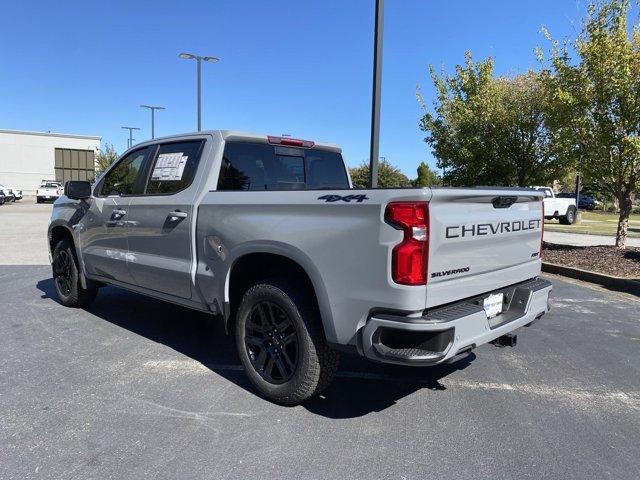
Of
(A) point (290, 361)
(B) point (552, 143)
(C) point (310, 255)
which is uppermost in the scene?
(B) point (552, 143)

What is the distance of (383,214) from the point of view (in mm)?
2900

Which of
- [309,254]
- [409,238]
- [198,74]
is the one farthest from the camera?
[198,74]

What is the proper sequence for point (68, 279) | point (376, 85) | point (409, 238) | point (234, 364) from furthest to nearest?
point (376, 85) → point (68, 279) → point (234, 364) → point (409, 238)

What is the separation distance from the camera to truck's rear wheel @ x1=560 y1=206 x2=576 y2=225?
24.5m

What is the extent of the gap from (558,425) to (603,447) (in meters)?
0.32

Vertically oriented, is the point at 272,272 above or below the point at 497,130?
below

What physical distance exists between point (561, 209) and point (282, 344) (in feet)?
77.6

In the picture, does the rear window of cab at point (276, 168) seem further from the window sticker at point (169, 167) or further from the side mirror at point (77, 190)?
the side mirror at point (77, 190)

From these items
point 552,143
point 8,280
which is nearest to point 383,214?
point 8,280

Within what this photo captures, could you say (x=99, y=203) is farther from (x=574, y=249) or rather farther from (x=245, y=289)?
(x=574, y=249)

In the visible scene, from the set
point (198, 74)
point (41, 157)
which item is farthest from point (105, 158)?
point (198, 74)

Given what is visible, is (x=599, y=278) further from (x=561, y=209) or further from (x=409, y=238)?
(x=561, y=209)

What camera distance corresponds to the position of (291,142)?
4789 millimetres

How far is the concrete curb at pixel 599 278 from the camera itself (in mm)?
7980
